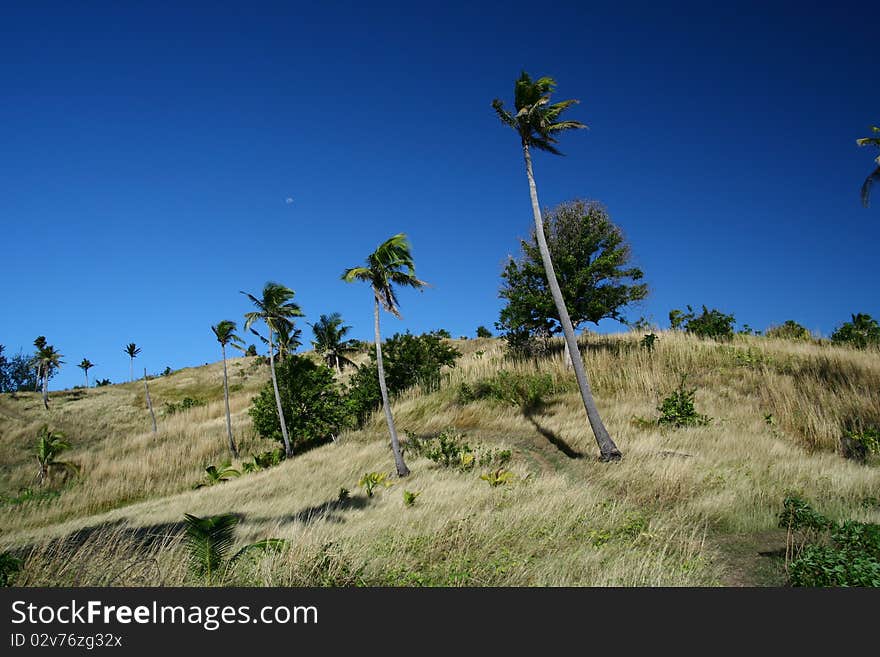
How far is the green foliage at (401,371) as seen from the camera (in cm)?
2670

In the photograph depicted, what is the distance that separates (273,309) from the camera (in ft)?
88.7

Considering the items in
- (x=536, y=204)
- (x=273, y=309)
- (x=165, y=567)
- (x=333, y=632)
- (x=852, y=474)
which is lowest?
(x=852, y=474)

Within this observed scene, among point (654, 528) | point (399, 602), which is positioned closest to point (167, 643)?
point (399, 602)

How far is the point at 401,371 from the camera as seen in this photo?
28.1m

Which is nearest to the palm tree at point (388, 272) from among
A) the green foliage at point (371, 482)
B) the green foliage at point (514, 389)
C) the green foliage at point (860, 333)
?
the green foliage at point (371, 482)

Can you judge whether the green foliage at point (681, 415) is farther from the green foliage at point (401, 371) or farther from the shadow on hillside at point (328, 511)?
the green foliage at point (401, 371)

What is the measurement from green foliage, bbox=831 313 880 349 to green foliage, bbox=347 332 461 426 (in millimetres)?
21680

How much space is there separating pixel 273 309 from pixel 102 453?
18.7 metres

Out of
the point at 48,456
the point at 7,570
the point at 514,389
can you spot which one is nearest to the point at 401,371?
the point at 514,389

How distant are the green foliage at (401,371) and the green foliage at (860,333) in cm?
2168

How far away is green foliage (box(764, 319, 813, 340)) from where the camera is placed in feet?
85.3

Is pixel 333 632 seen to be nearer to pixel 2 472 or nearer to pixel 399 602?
pixel 399 602

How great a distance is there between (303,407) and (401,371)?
22.3 feet

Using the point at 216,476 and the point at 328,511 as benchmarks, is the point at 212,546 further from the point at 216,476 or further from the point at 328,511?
the point at 216,476
